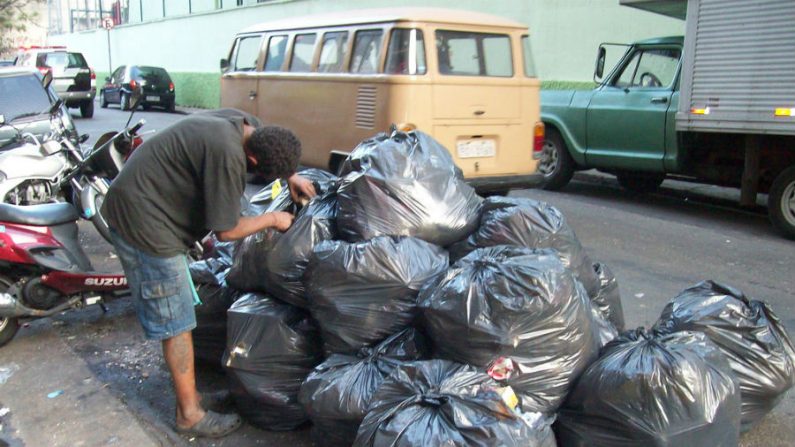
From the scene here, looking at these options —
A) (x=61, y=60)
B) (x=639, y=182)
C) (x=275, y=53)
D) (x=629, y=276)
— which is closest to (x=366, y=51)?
(x=275, y=53)

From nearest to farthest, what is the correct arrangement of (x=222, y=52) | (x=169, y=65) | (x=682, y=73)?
(x=682, y=73), (x=222, y=52), (x=169, y=65)

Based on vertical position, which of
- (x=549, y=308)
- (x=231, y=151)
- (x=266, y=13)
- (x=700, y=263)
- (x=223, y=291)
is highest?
(x=266, y=13)

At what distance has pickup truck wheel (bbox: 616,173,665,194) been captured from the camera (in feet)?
30.8

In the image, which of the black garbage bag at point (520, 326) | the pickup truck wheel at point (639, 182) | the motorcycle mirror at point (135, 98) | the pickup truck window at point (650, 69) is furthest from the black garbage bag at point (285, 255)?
the pickup truck wheel at point (639, 182)

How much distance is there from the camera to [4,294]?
13.2 feet

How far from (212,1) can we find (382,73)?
2068 centimetres

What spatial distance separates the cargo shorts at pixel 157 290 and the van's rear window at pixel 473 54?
12.9ft

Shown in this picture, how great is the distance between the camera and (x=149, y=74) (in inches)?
878

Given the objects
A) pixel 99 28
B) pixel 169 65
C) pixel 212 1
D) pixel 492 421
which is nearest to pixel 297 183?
pixel 492 421

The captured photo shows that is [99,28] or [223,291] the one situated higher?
[99,28]

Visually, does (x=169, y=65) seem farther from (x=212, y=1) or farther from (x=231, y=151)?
(x=231, y=151)

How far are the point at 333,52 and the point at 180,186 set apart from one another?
4422mm

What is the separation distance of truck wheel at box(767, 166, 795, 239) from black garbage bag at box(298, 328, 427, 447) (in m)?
5.42

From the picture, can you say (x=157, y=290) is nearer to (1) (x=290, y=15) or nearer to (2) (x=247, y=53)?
(2) (x=247, y=53)
